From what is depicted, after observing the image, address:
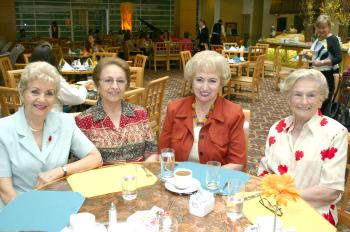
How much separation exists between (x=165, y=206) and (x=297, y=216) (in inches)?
21.9

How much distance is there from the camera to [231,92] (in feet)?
25.5

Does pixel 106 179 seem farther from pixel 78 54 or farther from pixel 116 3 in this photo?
pixel 116 3

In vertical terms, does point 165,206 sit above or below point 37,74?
below

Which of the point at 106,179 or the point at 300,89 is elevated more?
the point at 300,89

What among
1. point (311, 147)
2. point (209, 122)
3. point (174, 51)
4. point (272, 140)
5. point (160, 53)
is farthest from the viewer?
point (174, 51)

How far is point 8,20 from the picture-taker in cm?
1429

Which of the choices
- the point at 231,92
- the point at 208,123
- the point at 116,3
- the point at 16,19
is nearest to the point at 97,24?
the point at 116,3

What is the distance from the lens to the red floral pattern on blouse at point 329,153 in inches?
77.0

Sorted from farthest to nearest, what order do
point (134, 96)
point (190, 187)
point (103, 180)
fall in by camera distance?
point (134, 96) < point (103, 180) < point (190, 187)

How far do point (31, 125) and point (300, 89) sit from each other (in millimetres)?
1511

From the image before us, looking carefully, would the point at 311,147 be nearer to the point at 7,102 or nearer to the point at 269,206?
the point at 269,206

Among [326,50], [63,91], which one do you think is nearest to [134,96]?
[63,91]

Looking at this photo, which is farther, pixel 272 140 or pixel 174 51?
pixel 174 51

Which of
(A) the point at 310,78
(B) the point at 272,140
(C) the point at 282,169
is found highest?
(A) the point at 310,78
